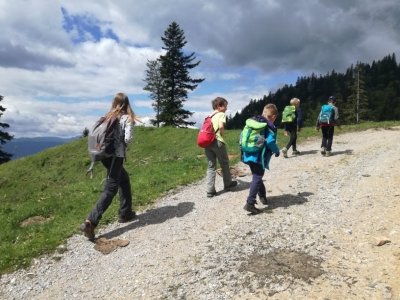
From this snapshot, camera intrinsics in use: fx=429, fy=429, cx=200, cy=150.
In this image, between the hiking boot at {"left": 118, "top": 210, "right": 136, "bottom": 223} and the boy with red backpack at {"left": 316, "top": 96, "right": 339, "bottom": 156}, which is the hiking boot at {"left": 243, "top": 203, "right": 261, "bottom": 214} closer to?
the hiking boot at {"left": 118, "top": 210, "right": 136, "bottom": 223}

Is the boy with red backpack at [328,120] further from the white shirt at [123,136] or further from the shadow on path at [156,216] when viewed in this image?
the white shirt at [123,136]

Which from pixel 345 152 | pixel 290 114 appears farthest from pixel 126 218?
pixel 345 152

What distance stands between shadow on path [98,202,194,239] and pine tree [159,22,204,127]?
45268 millimetres

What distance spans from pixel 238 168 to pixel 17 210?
7.95 meters

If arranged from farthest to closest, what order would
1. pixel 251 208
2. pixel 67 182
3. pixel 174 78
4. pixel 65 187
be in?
pixel 174 78, pixel 67 182, pixel 65 187, pixel 251 208

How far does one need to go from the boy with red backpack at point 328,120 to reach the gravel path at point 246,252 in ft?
13.3

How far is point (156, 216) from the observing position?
11.1 m

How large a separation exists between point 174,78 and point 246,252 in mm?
51891

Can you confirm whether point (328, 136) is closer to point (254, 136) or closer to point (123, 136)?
point (254, 136)

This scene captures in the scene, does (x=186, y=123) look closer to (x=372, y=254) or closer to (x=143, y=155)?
(x=143, y=155)

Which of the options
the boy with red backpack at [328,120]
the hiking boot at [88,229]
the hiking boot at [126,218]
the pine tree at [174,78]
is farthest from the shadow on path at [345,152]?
the pine tree at [174,78]

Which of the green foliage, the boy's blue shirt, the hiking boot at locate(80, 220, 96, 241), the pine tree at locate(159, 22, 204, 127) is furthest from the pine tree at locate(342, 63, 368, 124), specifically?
the hiking boot at locate(80, 220, 96, 241)

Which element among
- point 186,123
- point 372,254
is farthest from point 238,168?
point 186,123

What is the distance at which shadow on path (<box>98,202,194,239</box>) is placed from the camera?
10.3m
